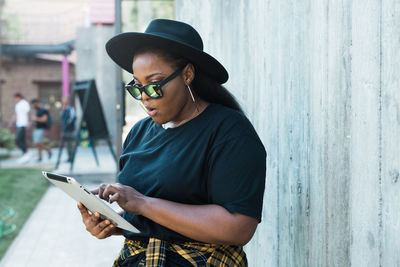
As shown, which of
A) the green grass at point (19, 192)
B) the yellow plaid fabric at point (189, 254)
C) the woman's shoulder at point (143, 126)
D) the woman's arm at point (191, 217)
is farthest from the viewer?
the green grass at point (19, 192)

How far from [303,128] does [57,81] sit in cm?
2216

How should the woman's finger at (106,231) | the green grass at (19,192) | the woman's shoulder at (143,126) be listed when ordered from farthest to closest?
the green grass at (19,192), the woman's shoulder at (143,126), the woman's finger at (106,231)

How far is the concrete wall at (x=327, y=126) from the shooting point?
1.53 metres

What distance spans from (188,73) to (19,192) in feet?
22.3

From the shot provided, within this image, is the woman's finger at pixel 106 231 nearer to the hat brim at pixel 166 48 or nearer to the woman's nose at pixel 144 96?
the woman's nose at pixel 144 96

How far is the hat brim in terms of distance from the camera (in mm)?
1786

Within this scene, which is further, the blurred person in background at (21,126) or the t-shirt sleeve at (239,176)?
the blurred person in background at (21,126)

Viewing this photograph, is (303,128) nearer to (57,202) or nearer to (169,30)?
(169,30)

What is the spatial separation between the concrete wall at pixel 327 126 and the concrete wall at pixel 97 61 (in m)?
12.9

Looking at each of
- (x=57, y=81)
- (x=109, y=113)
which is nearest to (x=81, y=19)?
(x=57, y=81)

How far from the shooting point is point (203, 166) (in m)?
1.74

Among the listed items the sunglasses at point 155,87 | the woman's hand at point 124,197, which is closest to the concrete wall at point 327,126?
the sunglasses at point 155,87

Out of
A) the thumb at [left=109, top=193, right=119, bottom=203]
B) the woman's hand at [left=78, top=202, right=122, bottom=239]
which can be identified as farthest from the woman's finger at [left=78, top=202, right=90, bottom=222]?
the thumb at [left=109, top=193, right=119, bottom=203]

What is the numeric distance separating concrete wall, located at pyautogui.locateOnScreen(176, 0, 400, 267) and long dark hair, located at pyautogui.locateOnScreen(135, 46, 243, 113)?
371mm
